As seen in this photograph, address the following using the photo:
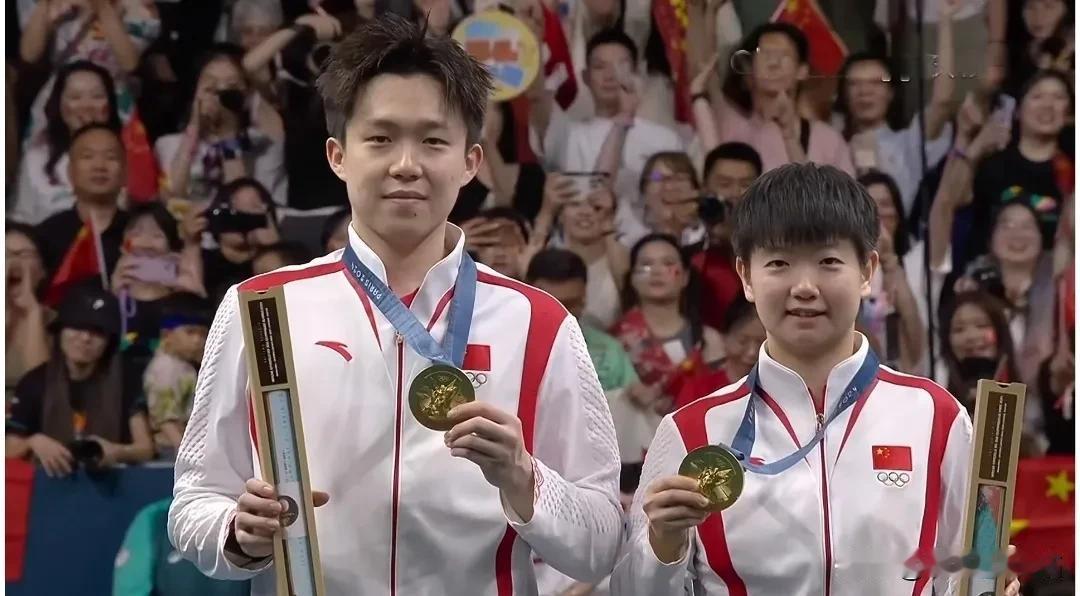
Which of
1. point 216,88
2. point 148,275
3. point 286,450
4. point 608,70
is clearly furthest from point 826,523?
point 216,88

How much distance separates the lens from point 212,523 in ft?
7.12

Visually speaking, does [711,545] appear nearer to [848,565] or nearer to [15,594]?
[848,565]

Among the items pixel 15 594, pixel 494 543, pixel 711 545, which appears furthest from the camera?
pixel 15 594

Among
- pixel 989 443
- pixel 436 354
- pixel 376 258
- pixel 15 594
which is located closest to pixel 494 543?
pixel 436 354

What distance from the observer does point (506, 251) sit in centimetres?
455

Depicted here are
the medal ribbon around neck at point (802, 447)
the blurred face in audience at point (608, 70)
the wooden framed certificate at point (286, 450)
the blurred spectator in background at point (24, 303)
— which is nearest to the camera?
the wooden framed certificate at point (286, 450)

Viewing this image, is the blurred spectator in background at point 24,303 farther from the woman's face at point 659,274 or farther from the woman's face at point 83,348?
the woman's face at point 659,274

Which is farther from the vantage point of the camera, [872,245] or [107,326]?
[107,326]

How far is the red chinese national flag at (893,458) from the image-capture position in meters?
2.40

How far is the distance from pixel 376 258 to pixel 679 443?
628mm

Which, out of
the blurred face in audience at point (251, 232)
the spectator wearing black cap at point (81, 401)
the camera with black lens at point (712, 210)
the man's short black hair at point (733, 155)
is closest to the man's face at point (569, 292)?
the camera with black lens at point (712, 210)

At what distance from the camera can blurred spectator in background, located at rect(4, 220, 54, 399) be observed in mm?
4473

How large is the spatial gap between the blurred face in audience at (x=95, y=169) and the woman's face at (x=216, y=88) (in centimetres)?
31

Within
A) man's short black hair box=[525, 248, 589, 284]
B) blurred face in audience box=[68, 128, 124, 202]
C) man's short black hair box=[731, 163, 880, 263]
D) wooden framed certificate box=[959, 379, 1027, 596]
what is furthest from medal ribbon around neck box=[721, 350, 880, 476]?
blurred face in audience box=[68, 128, 124, 202]
